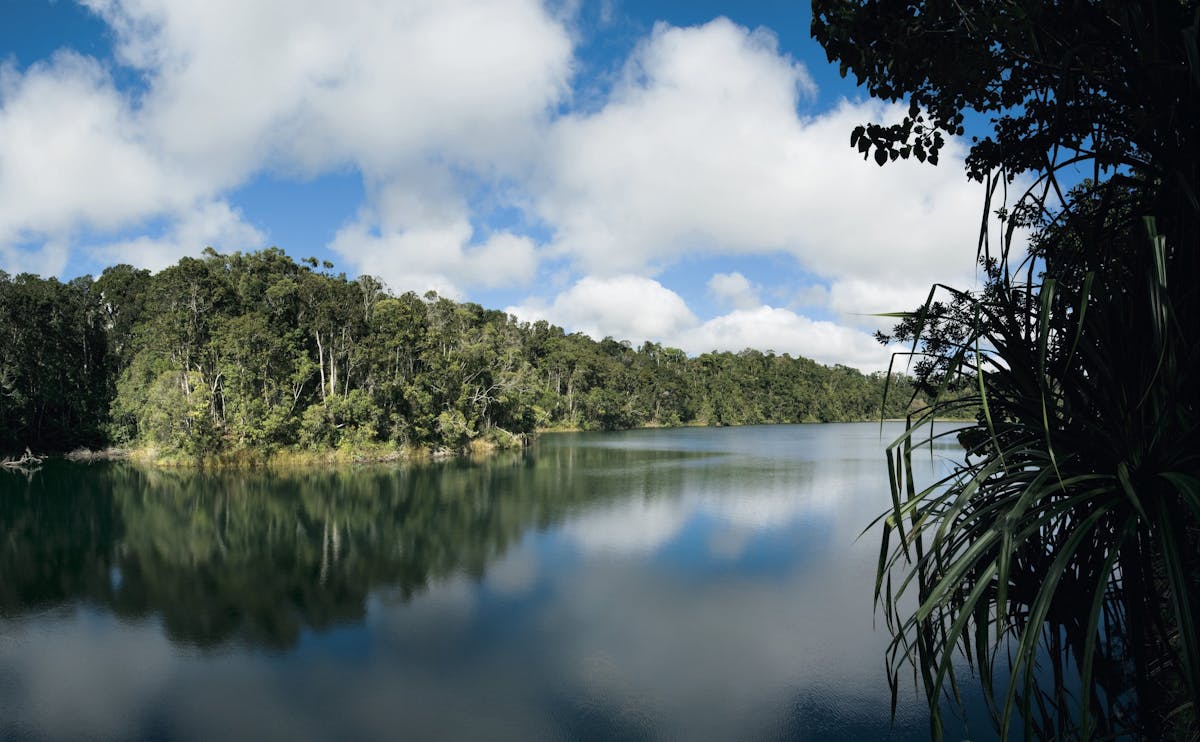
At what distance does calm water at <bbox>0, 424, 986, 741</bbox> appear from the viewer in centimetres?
707

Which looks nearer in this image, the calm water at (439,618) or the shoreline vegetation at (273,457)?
→ the calm water at (439,618)

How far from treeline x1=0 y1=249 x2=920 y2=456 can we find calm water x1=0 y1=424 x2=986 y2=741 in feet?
23.6

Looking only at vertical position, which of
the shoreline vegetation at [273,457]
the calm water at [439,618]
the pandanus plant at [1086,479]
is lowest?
the calm water at [439,618]

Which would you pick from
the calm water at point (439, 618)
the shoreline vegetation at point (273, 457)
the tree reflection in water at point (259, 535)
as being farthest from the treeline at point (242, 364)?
the calm water at point (439, 618)

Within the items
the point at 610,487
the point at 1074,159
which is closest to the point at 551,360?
the point at 610,487

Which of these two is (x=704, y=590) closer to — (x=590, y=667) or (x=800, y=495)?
(x=590, y=667)

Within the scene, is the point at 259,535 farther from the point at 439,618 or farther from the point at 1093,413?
the point at 1093,413

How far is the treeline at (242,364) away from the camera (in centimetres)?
2711

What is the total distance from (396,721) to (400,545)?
26.4 feet

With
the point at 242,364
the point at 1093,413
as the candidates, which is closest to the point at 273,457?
the point at 242,364

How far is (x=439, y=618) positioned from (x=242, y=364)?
2167 centimetres

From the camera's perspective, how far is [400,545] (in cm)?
1469

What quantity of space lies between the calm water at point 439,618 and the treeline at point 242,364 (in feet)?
23.6

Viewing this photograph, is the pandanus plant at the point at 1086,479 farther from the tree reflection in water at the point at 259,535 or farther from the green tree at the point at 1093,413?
the tree reflection in water at the point at 259,535
